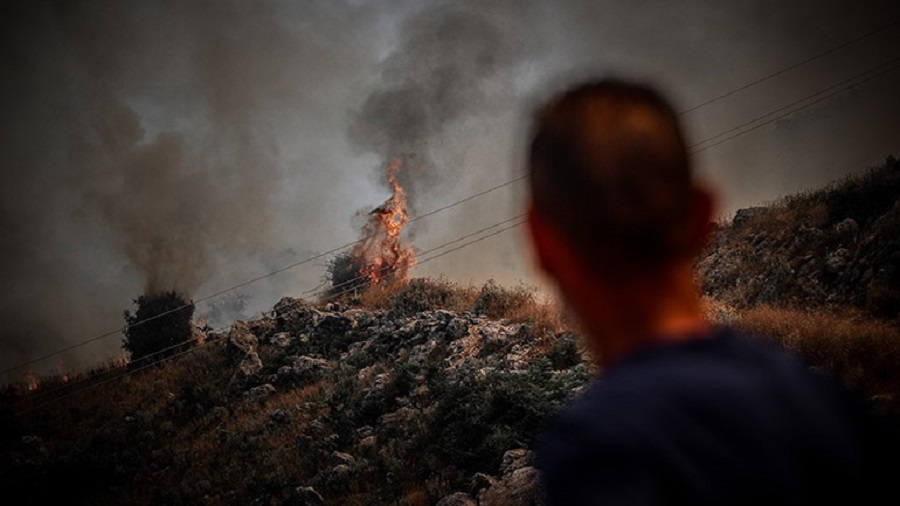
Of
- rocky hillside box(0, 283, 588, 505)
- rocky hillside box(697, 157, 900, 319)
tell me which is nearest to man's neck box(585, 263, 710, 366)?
rocky hillside box(0, 283, 588, 505)

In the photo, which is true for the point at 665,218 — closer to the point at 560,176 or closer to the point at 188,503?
the point at 560,176

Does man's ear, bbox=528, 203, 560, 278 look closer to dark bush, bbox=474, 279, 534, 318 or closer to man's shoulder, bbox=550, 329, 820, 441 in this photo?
man's shoulder, bbox=550, 329, 820, 441

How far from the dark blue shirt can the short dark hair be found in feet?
1.03

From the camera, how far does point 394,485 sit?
8539 mm

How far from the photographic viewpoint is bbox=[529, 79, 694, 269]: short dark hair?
1.13 metres

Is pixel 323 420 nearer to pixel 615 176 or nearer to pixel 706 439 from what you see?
pixel 615 176

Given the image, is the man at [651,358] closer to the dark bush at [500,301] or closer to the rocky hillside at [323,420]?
the rocky hillside at [323,420]

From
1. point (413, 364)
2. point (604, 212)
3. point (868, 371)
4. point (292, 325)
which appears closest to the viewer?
point (604, 212)

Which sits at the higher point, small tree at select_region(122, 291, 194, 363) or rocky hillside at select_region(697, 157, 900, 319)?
small tree at select_region(122, 291, 194, 363)

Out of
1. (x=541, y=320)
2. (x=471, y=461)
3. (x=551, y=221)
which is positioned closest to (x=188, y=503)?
(x=471, y=461)

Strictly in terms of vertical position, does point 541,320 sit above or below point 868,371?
above

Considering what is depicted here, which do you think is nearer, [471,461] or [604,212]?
[604,212]

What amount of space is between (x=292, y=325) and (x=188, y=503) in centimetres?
1101

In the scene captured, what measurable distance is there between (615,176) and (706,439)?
63 centimetres
